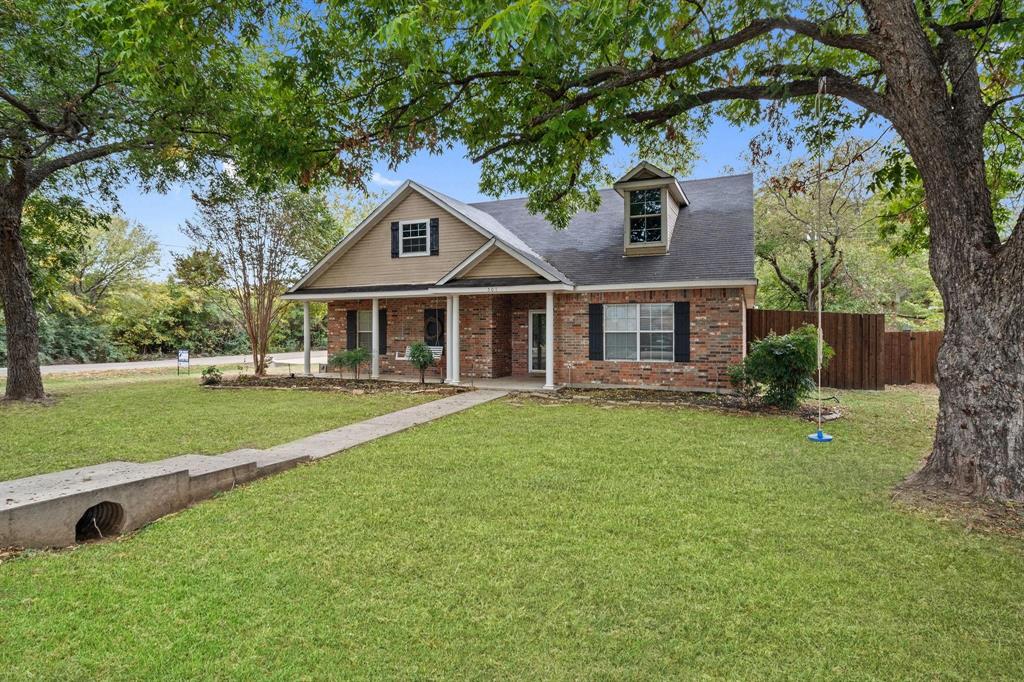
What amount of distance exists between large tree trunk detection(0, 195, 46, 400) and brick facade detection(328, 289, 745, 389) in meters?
7.51

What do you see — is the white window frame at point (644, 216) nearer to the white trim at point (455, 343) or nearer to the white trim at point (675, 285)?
the white trim at point (675, 285)

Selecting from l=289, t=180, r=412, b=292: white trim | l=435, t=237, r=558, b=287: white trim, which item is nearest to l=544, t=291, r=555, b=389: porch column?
l=435, t=237, r=558, b=287: white trim

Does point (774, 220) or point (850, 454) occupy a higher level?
point (774, 220)

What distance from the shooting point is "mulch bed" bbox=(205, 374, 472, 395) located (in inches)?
533

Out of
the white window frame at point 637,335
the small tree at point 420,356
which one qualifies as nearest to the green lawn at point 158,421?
the small tree at point 420,356

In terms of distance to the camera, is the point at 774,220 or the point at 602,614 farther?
the point at 774,220

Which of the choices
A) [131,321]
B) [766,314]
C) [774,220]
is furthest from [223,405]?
[131,321]

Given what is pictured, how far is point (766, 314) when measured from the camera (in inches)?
575

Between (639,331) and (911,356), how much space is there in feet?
27.1

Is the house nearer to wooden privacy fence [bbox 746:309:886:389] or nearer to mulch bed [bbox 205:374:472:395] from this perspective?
mulch bed [bbox 205:374:472:395]

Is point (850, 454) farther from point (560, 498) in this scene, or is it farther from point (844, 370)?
point (844, 370)

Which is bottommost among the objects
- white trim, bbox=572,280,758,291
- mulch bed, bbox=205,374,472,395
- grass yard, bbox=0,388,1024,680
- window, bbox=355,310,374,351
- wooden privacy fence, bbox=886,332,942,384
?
grass yard, bbox=0,388,1024,680

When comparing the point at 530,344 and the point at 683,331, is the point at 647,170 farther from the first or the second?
the point at 530,344

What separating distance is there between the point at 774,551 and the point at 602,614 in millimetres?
1706
